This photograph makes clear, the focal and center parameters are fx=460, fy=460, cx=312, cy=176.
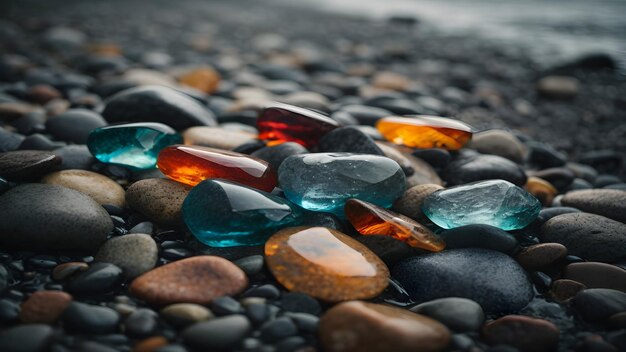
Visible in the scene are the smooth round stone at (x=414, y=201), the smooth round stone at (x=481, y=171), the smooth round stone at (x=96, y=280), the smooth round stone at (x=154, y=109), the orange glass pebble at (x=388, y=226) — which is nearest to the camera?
the smooth round stone at (x=96, y=280)

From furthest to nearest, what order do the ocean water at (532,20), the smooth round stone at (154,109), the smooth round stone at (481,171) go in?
the ocean water at (532,20), the smooth round stone at (154,109), the smooth round stone at (481,171)

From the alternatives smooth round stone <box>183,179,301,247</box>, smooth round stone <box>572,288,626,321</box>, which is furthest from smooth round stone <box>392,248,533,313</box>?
smooth round stone <box>183,179,301,247</box>

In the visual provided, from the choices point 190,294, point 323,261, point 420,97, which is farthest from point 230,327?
point 420,97

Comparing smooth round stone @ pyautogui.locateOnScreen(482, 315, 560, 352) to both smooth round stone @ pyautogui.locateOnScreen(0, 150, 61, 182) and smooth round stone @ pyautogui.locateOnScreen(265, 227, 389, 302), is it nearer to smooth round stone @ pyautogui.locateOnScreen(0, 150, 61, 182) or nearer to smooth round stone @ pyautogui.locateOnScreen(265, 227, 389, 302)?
smooth round stone @ pyautogui.locateOnScreen(265, 227, 389, 302)

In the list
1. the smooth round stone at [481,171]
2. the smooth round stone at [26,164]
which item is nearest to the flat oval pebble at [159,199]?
the smooth round stone at [26,164]

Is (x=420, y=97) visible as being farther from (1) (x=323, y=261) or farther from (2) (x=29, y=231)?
(2) (x=29, y=231)

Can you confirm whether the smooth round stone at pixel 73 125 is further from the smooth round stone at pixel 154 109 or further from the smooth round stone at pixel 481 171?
the smooth round stone at pixel 481 171
